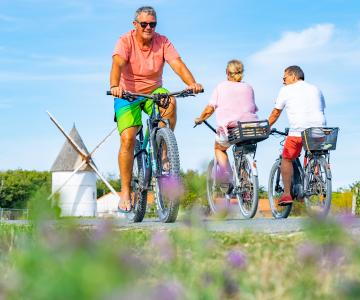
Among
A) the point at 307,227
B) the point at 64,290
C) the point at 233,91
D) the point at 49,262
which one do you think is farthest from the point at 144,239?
the point at 233,91

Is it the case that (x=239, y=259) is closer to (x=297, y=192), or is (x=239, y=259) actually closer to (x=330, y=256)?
(x=330, y=256)

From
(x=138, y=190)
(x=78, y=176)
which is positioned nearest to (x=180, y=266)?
(x=138, y=190)

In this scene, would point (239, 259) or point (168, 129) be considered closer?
point (239, 259)

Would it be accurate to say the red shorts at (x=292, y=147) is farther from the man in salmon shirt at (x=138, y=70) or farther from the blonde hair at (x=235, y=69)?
the man in salmon shirt at (x=138, y=70)

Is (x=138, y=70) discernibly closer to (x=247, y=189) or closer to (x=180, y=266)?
(x=247, y=189)

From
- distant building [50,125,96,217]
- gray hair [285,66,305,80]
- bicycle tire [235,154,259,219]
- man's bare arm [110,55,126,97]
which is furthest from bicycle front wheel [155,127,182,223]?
distant building [50,125,96,217]

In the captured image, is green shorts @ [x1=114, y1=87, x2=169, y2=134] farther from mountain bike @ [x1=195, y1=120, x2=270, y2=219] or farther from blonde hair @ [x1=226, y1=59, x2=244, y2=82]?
blonde hair @ [x1=226, y1=59, x2=244, y2=82]

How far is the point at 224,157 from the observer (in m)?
9.53

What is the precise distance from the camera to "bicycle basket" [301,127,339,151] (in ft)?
28.3

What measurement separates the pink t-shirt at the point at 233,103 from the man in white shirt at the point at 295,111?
1.14 ft

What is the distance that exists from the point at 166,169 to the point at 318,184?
232 centimetres

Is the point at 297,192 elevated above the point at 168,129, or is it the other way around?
the point at 168,129

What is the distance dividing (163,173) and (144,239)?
9.17 feet

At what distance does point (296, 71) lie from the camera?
9.06 m
